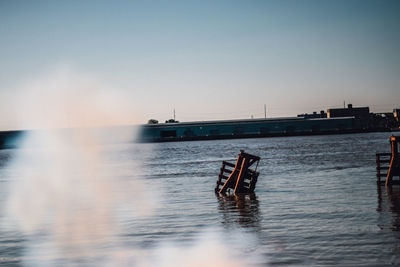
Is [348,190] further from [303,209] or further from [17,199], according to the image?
[17,199]

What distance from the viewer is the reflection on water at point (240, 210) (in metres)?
19.1

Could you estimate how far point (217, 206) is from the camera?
23766mm

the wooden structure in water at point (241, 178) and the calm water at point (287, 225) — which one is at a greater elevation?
the wooden structure in water at point (241, 178)

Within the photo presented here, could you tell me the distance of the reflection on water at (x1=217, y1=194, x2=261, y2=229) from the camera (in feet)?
62.8

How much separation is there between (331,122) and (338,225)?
16430 cm

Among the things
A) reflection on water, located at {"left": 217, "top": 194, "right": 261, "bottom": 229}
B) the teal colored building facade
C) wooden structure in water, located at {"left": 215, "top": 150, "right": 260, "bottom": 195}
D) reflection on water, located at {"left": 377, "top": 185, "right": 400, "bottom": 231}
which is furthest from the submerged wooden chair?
the teal colored building facade

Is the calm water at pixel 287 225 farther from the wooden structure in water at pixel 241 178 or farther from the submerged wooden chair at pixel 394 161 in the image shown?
the submerged wooden chair at pixel 394 161

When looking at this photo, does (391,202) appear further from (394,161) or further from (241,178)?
(241,178)

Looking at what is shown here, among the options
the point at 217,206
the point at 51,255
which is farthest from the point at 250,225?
the point at 51,255

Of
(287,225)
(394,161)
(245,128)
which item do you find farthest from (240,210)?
(245,128)

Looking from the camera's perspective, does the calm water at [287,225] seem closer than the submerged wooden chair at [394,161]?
Yes

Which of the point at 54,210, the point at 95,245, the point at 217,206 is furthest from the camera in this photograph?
the point at 54,210

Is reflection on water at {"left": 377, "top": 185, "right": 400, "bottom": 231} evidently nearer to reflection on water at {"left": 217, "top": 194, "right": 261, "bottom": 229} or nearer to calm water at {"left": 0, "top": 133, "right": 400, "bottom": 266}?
calm water at {"left": 0, "top": 133, "right": 400, "bottom": 266}

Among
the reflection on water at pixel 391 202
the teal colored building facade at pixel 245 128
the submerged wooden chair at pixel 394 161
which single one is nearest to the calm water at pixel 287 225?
the reflection on water at pixel 391 202
